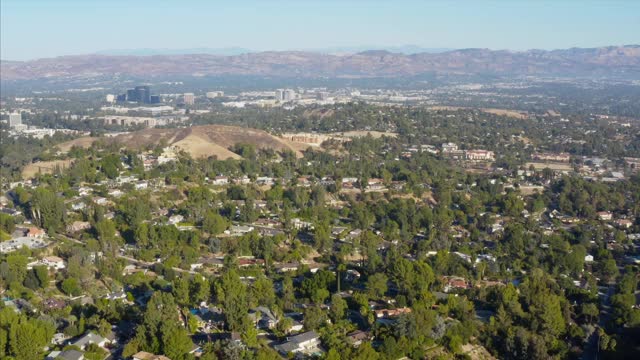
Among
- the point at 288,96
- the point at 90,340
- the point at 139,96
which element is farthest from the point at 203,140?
the point at 288,96

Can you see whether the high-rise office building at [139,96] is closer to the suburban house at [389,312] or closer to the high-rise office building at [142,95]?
the high-rise office building at [142,95]

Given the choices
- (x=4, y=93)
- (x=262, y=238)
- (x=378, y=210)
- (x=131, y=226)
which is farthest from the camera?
(x=4, y=93)

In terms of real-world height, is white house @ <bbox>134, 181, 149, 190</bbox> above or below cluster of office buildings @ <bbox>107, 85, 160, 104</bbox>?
below

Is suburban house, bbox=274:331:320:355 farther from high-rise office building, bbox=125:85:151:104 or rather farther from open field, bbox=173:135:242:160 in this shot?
high-rise office building, bbox=125:85:151:104

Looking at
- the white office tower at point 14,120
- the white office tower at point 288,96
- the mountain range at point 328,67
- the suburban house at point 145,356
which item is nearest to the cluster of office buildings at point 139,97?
the white office tower at point 288,96

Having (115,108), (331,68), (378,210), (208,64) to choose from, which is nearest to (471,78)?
(331,68)

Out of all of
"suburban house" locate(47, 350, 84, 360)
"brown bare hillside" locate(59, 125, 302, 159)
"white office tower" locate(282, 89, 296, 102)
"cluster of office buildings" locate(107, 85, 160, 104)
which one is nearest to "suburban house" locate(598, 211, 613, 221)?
"brown bare hillside" locate(59, 125, 302, 159)

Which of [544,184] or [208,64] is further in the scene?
[208,64]

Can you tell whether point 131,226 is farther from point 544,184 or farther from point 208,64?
point 208,64
